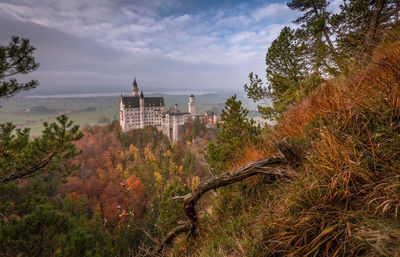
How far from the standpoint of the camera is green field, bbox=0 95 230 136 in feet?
245

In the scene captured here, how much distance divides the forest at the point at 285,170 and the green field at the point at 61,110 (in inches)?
2338

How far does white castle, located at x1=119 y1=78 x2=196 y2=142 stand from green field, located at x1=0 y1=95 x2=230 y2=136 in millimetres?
22098

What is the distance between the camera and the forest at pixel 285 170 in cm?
131

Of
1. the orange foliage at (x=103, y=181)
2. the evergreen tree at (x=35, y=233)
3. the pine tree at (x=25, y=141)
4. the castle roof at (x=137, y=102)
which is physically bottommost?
the orange foliage at (x=103, y=181)

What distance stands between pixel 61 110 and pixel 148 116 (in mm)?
85148

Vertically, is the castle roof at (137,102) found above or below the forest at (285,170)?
above

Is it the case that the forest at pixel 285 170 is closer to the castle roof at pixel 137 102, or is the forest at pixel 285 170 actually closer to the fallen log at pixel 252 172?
the fallen log at pixel 252 172

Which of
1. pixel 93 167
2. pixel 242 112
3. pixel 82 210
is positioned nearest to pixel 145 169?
pixel 93 167

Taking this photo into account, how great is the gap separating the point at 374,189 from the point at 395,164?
0.32 metres

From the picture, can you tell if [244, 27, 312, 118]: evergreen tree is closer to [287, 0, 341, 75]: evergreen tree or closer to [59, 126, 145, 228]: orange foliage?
[287, 0, 341, 75]: evergreen tree

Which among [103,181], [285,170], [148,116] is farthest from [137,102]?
[285,170]

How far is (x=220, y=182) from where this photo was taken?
2.52 metres

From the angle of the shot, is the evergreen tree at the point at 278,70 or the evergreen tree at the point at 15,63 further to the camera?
the evergreen tree at the point at 278,70

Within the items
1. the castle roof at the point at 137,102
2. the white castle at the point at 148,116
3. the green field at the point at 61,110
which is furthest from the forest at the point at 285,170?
the green field at the point at 61,110
